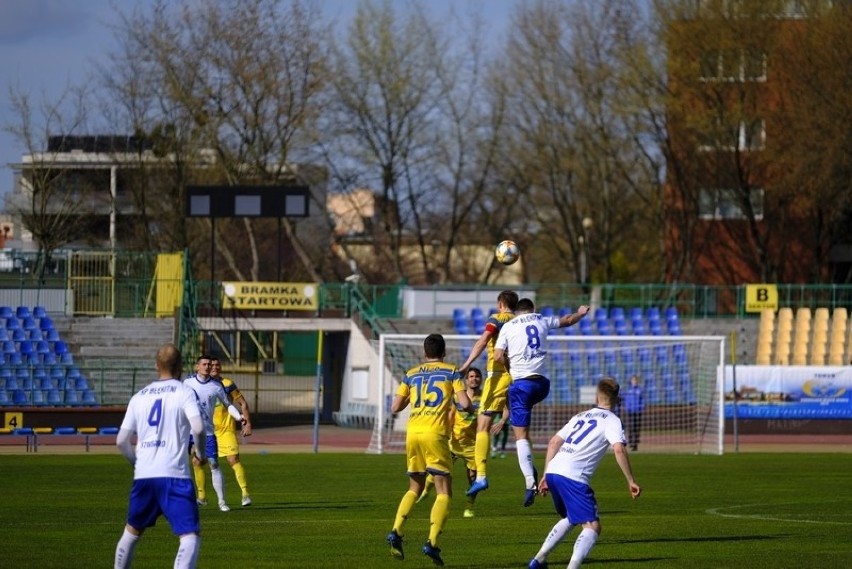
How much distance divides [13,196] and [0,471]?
47806mm

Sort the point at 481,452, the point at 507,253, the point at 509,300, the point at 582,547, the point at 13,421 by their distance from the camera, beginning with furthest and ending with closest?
the point at 13,421, the point at 507,253, the point at 481,452, the point at 509,300, the point at 582,547

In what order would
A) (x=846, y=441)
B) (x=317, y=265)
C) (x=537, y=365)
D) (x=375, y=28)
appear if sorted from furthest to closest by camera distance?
(x=317, y=265) → (x=375, y=28) → (x=846, y=441) → (x=537, y=365)

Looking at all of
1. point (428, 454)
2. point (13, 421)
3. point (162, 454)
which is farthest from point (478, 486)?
point (13, 421)

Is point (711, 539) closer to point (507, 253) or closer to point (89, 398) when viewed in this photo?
point (507, 253)

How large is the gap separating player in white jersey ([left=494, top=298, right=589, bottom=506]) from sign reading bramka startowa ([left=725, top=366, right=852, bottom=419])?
73.1ft

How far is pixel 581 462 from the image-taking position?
11844mm

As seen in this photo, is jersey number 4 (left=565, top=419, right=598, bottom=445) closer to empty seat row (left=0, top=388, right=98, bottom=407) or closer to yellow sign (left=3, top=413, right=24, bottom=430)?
yellow sign (left=3, top=413, right=24, bottom=430)

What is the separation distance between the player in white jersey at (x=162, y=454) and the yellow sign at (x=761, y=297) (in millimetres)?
38743

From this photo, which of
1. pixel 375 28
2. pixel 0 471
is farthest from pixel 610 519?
pixel 375 28

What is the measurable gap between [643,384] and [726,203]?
19.3 metres

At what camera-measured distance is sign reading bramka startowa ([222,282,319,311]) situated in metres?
44.8

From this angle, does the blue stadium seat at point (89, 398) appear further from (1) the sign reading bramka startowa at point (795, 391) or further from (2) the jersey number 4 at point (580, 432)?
(2) the jersey number 4 at point (580, 432)

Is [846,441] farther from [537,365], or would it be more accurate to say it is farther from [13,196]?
[13,196]

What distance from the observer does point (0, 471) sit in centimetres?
2552
